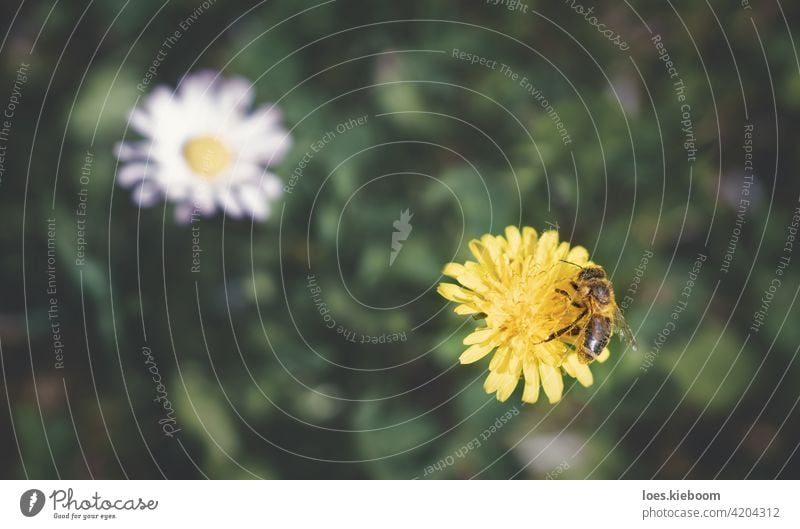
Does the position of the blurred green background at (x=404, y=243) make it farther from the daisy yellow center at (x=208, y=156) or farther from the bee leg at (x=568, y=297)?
the bee leg at (x=568, y=297)

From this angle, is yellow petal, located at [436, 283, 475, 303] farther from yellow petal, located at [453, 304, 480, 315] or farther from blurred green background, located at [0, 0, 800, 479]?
blurred green background, located at [0, 0, 800, 479]

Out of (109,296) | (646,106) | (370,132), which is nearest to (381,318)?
(370,132)
